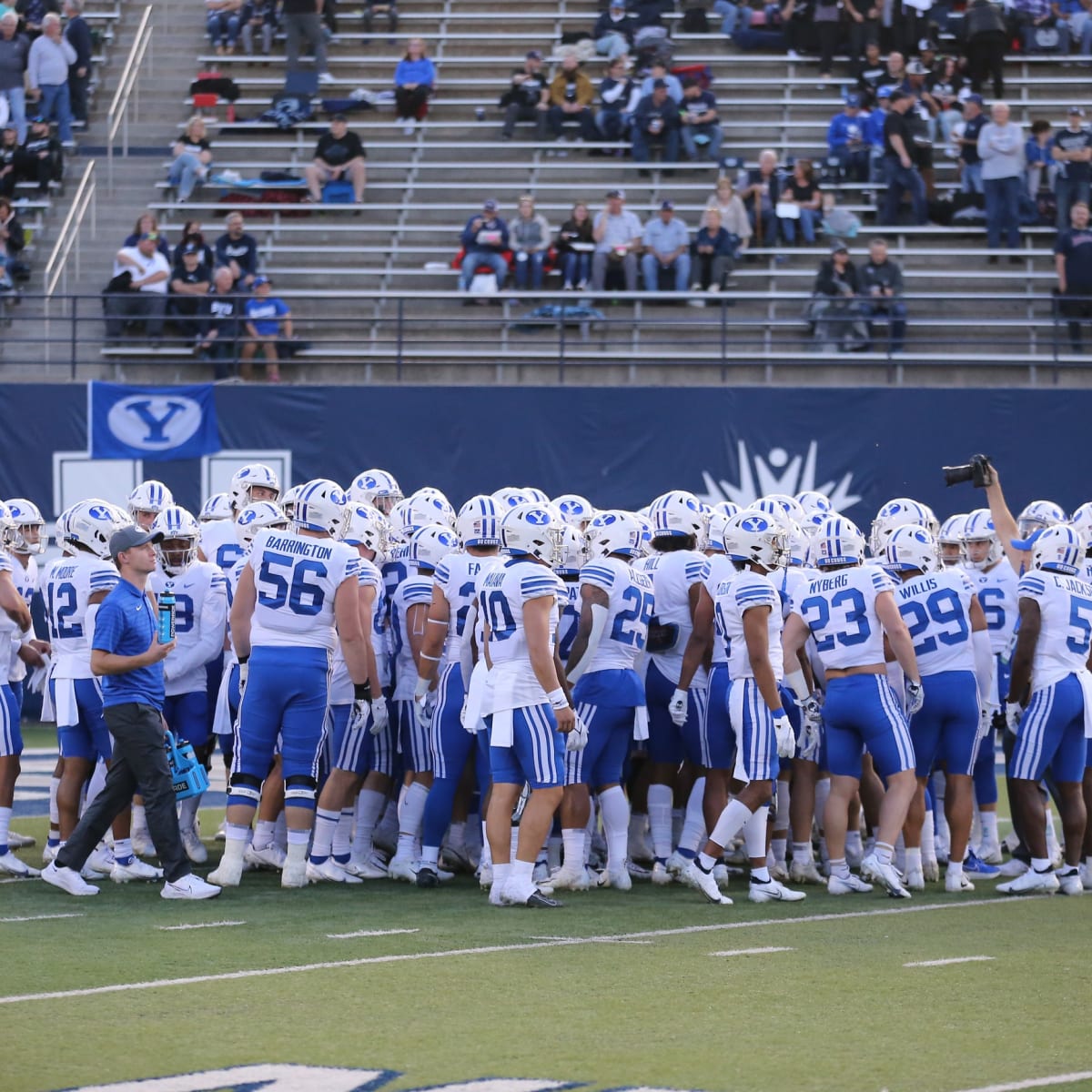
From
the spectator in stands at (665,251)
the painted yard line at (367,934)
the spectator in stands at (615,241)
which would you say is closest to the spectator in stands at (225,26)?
the spectator in stands at (615,241)

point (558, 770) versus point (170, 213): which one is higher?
point (170, 213)

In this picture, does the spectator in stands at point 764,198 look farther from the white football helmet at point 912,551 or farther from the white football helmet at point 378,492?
the white football helmet at point 912,551

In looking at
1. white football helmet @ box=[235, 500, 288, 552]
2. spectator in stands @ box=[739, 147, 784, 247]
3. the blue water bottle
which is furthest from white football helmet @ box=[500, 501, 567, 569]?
spectator in stands @ box=[739, 147, 784, 247]

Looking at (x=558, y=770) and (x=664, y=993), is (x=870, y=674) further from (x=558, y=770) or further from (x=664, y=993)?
(x=664, y=993)

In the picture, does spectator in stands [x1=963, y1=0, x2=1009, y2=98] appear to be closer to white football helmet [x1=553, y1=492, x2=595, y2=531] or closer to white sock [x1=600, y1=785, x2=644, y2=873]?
white football helmet [x1=553, y1=492, x2=595, y2=531]

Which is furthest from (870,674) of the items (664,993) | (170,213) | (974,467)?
(170,213)

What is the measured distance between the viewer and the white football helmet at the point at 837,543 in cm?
977

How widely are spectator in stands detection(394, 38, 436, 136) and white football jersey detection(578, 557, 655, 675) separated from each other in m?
14.2

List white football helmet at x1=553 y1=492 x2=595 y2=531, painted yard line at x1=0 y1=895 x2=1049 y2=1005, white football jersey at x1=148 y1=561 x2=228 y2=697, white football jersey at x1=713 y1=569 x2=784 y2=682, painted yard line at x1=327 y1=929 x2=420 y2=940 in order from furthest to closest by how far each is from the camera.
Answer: white football helmet at x1=553 y1=492 x2=595 y2=531
white football jersey at x1=148 y1=561 x2=228 y2=697
white football jersey at x1=713 y1=569 x2=784 y2=682
painted yard line at x1=327 y1=929 x2=420 y2=940
painted yard line at x1=0 y1=895 x2=1049 y2=1005

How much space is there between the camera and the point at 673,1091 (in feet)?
18.7

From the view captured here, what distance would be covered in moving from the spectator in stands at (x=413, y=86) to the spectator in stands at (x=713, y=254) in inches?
179

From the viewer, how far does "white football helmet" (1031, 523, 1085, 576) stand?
33.0 feet

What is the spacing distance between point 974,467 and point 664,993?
442 centimetres

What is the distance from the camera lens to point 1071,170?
20.8 meters
